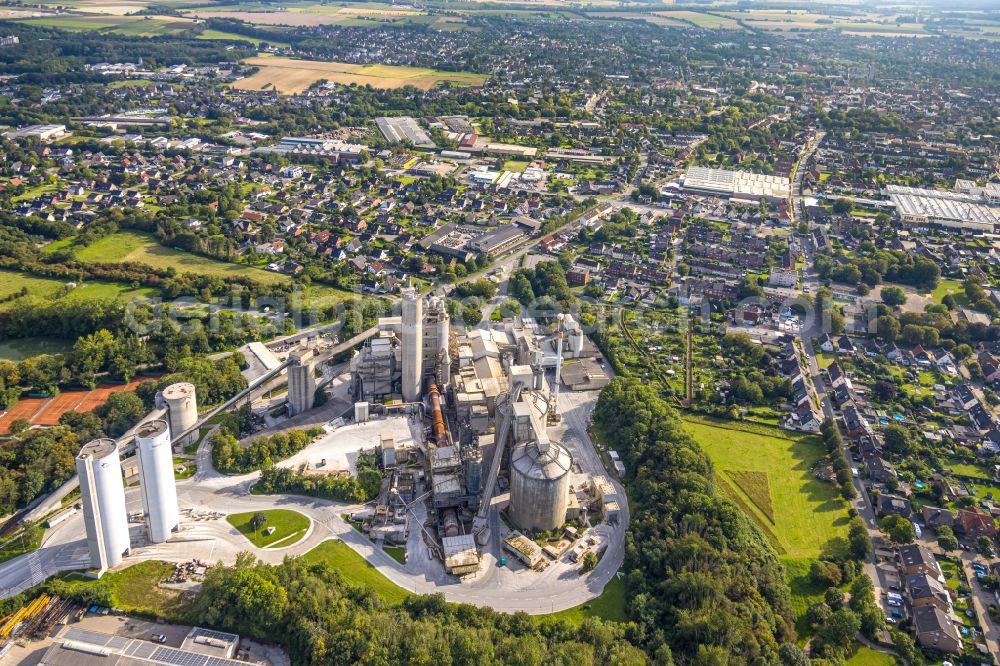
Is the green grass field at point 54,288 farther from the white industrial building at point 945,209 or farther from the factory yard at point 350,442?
the white industrial building at point 945,209

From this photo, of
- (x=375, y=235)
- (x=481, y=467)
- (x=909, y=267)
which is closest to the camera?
(x=481, y=467)

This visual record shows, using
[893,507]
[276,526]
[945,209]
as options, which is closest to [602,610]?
[276,526]

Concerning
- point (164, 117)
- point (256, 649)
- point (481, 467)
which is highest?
point (164, 117)

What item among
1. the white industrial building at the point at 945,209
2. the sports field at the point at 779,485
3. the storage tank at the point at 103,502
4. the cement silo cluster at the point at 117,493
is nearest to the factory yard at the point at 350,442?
the cement silo cluster at the point at 117,493

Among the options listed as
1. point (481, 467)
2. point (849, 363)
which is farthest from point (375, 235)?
point (849, 363)

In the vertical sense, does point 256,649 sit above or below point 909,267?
below

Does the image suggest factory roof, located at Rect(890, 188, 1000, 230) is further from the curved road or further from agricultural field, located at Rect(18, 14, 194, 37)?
agricultural field, located at Rect(18, 14, 194, 37)

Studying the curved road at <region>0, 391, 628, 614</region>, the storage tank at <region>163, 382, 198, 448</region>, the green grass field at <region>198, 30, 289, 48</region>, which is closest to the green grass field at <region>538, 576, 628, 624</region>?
the curved road at <region>0, 391, 628, 614</region>

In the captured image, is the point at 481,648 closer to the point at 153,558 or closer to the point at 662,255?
the point at 153,558

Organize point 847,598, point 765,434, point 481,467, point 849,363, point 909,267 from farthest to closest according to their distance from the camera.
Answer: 1. point 909,267
2. point 849,363
3. point 765,434
4. point 481,467
5. point 847,598
